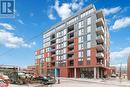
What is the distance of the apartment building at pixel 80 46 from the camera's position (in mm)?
69750

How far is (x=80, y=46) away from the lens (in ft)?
250

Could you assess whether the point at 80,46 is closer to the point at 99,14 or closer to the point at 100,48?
the point at 100,48

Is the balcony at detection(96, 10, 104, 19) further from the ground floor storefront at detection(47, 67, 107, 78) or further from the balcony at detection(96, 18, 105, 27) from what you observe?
the ground floor storefront at detection(47, 67, 107, 78)

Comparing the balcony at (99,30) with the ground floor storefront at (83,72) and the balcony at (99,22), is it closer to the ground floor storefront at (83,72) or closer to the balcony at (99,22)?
the balcony at (99,22)

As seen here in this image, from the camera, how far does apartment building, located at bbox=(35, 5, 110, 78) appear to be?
69750 mm

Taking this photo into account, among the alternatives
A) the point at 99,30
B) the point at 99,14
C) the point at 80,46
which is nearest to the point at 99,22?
the point at 99,30

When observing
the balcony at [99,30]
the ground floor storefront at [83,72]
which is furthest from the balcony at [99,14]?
the ground floor storefront at [83,72]

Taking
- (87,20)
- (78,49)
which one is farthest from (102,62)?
(87,20)

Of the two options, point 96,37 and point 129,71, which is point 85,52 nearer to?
point 96,37

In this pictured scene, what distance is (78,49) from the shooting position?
253ft

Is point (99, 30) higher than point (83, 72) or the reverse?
higher

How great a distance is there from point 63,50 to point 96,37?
21.8 meters

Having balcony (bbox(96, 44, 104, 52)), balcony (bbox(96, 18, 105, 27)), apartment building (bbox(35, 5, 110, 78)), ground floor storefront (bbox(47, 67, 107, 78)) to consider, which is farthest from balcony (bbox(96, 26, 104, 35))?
ground floor storefront (bbox(47, 67, 107, 78))

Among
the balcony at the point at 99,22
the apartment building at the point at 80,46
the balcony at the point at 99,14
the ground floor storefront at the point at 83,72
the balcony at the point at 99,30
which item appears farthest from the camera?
the ground floor storefront at the point at 83,72
